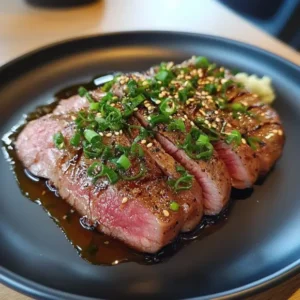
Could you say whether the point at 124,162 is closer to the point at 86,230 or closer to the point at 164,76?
the point at 86,230

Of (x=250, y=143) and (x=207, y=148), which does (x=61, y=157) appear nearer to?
(x=207, y=148)

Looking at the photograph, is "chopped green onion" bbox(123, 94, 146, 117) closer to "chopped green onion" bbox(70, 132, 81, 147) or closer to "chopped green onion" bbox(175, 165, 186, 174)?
"chopped green onion" bbox(70, 132, 81, 147)

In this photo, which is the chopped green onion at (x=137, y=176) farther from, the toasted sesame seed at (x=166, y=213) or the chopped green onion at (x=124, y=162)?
the toasted sesame seed at (x=166, y=213)

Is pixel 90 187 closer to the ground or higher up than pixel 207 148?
closer to the ground

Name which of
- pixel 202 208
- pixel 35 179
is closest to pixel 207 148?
pixel 202 208

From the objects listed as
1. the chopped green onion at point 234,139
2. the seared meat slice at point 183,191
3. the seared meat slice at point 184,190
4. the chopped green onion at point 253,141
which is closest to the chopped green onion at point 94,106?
the seared meat slice at point 183,191
